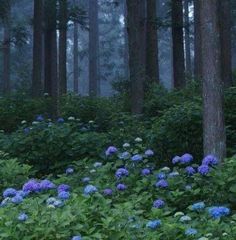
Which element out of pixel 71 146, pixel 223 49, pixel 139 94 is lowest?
pixel 71 146

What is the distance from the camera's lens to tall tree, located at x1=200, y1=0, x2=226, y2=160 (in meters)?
7.03

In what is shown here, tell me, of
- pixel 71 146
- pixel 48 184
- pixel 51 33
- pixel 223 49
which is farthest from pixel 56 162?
pixel 51 33

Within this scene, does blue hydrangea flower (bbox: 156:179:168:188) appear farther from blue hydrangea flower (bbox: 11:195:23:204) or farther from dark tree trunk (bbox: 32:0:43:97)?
dark tree trunk (bbox: 32:0:43:97)

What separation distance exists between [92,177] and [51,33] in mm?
20857

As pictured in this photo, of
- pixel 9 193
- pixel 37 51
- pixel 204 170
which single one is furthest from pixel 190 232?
pixel 37 51

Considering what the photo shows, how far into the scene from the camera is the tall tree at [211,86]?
7031 mm

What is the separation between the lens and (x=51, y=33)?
2652cm

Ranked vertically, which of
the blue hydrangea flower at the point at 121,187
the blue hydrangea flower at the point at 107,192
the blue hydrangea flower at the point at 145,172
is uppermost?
the blue hydrangea flower at the point at 145,172

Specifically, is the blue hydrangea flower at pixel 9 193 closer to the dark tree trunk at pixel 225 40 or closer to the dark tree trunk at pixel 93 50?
the dark tree trunk at pixel 225 40

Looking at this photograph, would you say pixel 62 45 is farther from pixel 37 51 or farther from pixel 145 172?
pixel 145 172

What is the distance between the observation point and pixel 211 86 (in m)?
7.20

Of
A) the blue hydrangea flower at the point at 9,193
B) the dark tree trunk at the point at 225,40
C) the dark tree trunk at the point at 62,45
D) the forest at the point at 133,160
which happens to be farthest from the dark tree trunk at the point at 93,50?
the blue hydrangea flower at the point at 9,193

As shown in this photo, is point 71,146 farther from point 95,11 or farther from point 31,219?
point 95,11

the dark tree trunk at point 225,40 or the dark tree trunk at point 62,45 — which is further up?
the dark tree trunk at point 62,45
